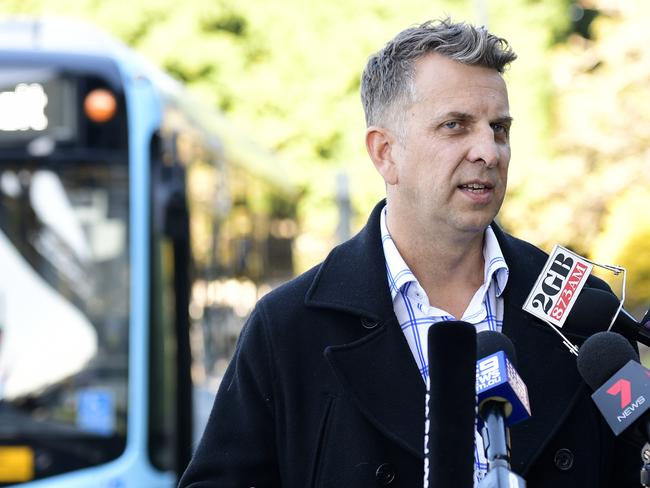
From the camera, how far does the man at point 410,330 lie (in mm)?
3229

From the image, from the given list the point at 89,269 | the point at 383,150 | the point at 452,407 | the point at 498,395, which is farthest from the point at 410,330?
the point at 89,269

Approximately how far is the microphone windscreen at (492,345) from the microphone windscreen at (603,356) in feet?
0.68

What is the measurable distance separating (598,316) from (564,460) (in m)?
0.34

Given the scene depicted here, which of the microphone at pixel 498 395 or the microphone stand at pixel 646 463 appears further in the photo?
the microphone stand at pixel 646 463

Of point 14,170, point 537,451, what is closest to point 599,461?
point 537,451

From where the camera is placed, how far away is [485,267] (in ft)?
11.3

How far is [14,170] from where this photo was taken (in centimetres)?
761

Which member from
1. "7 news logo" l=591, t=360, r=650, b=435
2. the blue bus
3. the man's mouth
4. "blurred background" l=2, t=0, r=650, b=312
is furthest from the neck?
"blurred background" l=2, t=0, r=650, b=312

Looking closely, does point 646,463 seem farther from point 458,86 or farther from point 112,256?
point 112,256

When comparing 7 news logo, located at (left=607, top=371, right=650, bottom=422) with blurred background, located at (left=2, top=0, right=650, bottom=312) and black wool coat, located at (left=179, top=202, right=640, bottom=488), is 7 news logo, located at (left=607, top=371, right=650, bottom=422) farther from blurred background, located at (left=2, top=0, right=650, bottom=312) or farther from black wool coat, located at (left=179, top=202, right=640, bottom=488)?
blurred background, located at (left=2, top=0, right=650, bottom=312)

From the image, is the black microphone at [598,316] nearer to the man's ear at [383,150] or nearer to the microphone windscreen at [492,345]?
the microphone windscreen at [492,345]

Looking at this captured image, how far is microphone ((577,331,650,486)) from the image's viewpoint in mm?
2666

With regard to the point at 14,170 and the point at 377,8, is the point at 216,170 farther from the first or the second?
the point at 377,8

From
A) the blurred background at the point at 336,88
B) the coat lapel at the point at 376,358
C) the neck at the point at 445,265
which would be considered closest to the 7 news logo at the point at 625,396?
the coat lapel at the point at 376,358
